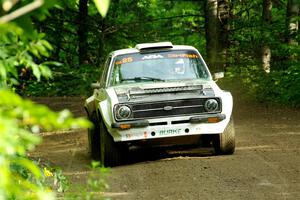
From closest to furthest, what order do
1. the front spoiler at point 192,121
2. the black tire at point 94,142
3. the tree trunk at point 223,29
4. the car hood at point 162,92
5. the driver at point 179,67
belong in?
the front spoiler at point 192,121, the car hood at point 162,92, the driver at point 179,67, the black tire at point 94,142, the tree trunk at point 223,29

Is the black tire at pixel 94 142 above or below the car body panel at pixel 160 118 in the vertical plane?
below

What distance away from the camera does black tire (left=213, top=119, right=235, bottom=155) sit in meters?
9.94

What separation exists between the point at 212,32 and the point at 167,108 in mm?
11243

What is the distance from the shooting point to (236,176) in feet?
28.0

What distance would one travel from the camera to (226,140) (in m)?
9.98

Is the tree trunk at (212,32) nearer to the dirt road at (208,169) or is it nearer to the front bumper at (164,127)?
the dirt road at (208,169)

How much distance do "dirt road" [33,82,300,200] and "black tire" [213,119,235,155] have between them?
0.15 m

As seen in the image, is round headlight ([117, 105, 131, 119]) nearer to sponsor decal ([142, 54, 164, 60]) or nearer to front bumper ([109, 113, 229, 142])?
front bumper ([109, 113, 229, 142])

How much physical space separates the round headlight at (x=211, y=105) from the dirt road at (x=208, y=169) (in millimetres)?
744

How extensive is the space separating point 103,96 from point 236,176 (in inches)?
105

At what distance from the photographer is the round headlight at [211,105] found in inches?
380

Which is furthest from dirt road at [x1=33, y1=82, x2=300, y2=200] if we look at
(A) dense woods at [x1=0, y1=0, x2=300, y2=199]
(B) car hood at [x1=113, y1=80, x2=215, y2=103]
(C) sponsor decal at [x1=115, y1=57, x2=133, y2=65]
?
(A) dense woods at [x1=0, y1=0, x2=300, y2=199]

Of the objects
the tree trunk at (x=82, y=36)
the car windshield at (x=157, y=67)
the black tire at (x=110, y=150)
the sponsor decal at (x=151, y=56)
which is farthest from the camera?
the tree trunk at (x=82, y=36)

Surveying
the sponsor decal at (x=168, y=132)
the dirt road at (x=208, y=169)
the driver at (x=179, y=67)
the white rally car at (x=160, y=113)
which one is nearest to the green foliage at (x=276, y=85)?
the dirt road at (x=208, y=169)
